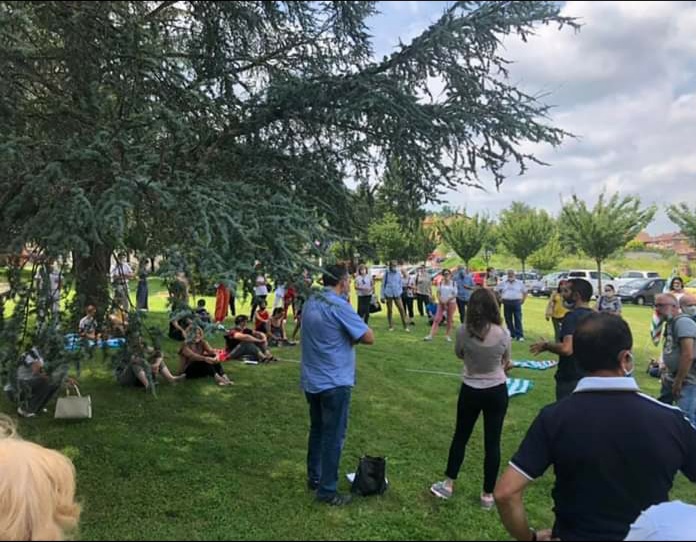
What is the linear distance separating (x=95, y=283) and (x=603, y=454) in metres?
3.72

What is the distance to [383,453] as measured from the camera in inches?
219

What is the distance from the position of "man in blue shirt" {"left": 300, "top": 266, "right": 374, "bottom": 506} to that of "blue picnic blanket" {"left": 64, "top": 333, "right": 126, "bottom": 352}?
1.47 metres

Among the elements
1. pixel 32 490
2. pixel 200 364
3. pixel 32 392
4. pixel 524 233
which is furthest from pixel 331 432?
pixel 524 233

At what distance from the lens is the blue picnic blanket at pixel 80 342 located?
3.88 m

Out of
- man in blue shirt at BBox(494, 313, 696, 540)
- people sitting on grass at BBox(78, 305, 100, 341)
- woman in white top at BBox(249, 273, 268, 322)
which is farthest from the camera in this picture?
people sitting on grass at BBox(78, 305, 100, 341)

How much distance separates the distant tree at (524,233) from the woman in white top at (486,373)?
128ft

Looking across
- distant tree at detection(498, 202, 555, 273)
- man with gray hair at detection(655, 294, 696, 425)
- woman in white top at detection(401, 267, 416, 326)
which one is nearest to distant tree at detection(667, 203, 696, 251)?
distant tree at detection(498, 202, 555, 273)

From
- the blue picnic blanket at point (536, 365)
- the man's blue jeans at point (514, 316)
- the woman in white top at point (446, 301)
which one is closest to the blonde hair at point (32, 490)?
the blue picnic blanket at point (536, 365)

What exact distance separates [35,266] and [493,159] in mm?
3946

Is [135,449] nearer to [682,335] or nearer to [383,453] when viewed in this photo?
[383,453]

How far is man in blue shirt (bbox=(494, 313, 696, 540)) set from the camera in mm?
2016

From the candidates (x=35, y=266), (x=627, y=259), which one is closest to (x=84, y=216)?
(x=35, y=266)

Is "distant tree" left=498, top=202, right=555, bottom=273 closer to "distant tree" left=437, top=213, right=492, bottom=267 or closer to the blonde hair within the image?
"distant tree" left=437, top=213, right=492, bottom=267

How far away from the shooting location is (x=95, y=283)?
4301 millimetres
